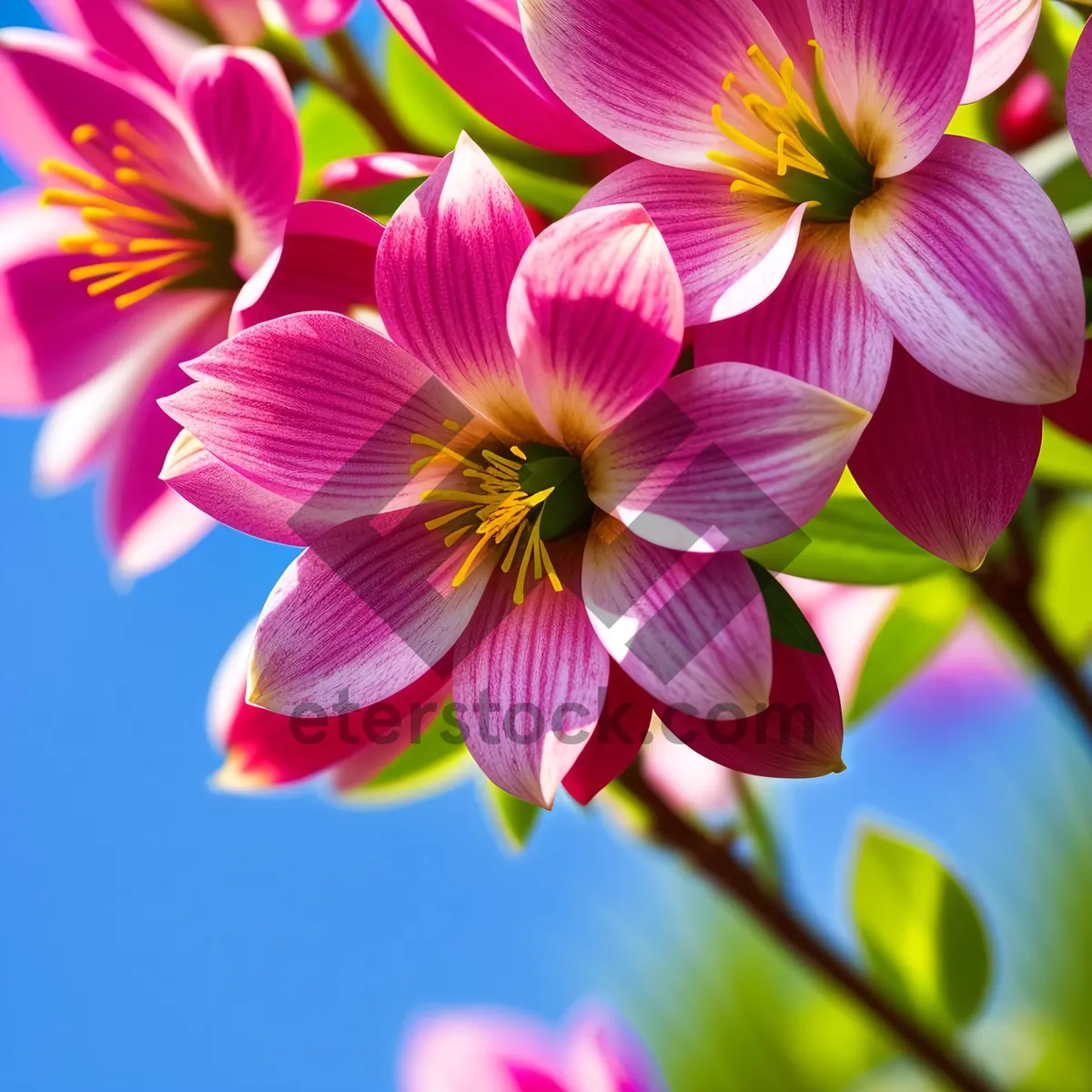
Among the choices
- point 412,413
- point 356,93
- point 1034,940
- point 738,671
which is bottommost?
point 1034,940

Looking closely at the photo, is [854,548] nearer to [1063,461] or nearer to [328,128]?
[1063,461]

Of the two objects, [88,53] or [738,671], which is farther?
[88,53]

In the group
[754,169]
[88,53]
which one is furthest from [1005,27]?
[88,53]

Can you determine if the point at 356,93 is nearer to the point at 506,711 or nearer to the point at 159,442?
the point at 159,442

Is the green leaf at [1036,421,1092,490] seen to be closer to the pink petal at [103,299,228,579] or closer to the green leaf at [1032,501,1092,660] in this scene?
the green leaf at [1032,501,1092,660]

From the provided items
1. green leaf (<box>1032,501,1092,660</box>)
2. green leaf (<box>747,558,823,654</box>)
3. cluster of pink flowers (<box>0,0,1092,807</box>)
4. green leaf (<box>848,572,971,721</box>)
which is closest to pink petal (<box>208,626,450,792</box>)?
cluster of pink flowers (<box>0,0,1092,807</box>)

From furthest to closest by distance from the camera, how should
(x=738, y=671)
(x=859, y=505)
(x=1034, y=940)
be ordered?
(x=1034, y=940) < (x=859, y=505) < (x=738, y=671)

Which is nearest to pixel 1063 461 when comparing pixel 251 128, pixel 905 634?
pixel 905 634
